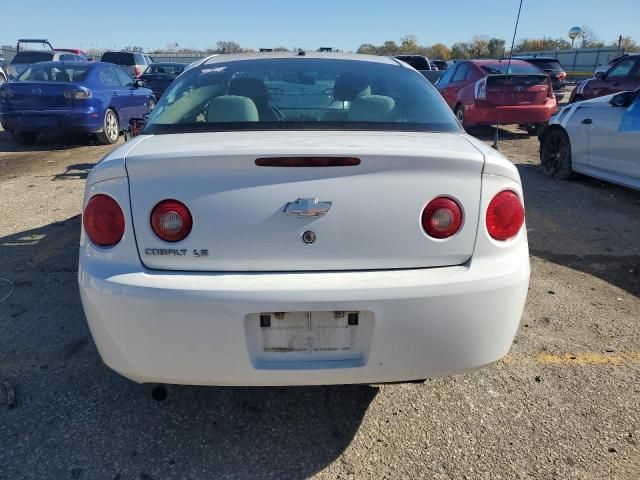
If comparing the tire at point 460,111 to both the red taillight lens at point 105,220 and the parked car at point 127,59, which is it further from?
the parked car at point 127,59

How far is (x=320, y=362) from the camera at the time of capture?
78.4 inches

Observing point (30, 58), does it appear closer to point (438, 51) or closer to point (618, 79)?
point (618, 79)

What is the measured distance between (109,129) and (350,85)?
316 inches

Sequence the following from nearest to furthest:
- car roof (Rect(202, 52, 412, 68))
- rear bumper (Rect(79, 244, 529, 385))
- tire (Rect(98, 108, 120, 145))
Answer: rear bumper (Rect(79, 244, 529, 385))
car roof (Rect(202, 52, 412, 68))
tire (Rect(98, 108, 120, 145))

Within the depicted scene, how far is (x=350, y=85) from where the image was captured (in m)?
3.17

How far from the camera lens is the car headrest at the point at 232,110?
8.50 feet

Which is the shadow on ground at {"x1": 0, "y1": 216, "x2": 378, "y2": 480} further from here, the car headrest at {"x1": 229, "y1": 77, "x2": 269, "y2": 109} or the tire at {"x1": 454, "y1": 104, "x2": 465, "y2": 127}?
the tire at {"x1": 454, "y1": 104, "x2": 465, "y2": 127}

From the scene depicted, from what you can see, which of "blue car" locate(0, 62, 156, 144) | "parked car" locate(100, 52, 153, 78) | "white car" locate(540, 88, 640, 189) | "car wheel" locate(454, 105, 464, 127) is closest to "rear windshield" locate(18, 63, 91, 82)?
"blue car" locate(0, 62, 156, 144)

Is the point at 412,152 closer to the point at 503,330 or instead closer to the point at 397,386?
the point at 503,330

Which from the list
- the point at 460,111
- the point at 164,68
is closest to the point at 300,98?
the point at 460,111

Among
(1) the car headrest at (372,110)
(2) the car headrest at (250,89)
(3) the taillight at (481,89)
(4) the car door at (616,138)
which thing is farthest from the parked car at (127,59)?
(1) the car headrest at (372,110)

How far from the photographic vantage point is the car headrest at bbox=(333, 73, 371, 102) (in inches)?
123

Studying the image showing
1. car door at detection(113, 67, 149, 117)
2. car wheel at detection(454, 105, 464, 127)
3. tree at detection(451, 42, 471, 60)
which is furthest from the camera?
tree at detection(451, 42, 471, 60)

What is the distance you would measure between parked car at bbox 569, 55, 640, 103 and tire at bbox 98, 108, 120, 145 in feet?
32.4
